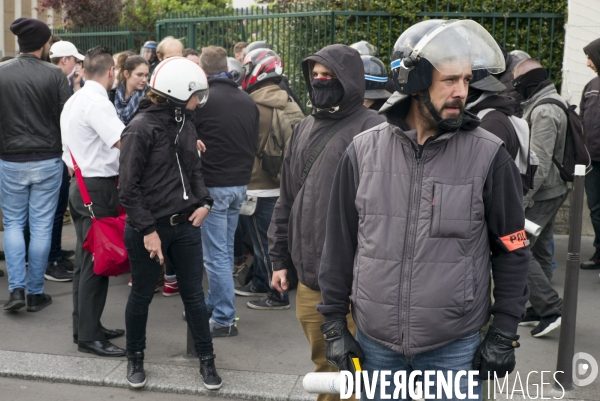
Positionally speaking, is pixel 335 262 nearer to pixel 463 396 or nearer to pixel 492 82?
pixel 463 396

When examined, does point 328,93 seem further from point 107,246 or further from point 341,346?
point 107,246

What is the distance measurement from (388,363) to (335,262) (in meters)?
0.41

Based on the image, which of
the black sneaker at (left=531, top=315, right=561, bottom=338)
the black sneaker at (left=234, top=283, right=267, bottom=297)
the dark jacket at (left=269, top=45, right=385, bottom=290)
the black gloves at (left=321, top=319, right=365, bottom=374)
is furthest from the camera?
the black sneaker at (left=234, top=283, right=267, bottom=297)

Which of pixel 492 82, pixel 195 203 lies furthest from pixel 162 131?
pixel 492 82

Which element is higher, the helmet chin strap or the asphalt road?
the helmet chin strap

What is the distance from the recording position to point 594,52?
6992 mm

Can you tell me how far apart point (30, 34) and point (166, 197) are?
96.6 inches

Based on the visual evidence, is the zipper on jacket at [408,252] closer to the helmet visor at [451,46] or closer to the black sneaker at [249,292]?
the helmet visor at [451,46]

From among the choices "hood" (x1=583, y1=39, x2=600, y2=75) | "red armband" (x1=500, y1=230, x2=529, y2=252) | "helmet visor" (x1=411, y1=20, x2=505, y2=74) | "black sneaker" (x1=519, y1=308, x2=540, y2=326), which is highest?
"helmet visor" (x1=411, y1=20, x2=505, y2=74)

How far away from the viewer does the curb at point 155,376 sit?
471cm

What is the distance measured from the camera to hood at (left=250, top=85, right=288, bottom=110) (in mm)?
6195

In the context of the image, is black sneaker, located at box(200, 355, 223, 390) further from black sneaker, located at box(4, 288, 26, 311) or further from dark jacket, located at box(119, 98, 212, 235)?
black sneaker, located at box(4, 288, 26, 311)

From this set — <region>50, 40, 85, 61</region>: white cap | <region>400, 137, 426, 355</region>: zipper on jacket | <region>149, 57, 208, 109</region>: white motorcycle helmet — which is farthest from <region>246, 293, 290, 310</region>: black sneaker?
<region>400, 137, 426, 355</region>: zipper on jacket

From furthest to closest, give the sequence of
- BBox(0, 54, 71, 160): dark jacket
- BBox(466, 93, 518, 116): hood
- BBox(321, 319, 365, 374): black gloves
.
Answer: BBox(0, 54, 71, 160): dark jacket < BBox(466, 93, 518, 116): hood < BBox(321, 319, 365, 374): black gloves
